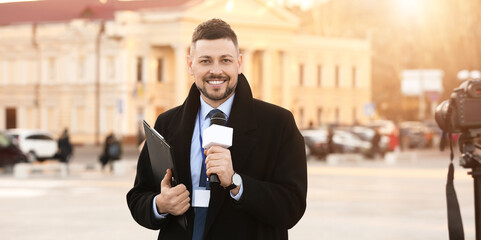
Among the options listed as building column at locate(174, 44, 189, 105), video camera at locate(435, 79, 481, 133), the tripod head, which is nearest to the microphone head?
video camera at locate(435, 79, 481, 133)

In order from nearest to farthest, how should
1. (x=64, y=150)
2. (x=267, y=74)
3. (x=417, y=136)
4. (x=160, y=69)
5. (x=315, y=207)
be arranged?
(x=315, y=207), (x=64, y=150), (x=417, y=136), (x=160, y=69), (x=267, y=74)

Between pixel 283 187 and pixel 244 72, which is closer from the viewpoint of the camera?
pixel 283 187

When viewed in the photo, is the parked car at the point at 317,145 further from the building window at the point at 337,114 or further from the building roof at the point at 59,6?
the building window at the point at 337,114

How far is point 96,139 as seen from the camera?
69875 millimetres

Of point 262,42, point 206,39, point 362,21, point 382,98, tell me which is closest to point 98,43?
point 262,42

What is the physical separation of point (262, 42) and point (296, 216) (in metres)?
77.3

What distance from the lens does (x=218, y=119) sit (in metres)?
4.38

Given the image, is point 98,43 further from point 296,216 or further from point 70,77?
point 296,216

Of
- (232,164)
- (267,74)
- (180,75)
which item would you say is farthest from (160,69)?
(232,164)

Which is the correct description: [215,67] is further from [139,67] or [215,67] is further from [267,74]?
[267,74]

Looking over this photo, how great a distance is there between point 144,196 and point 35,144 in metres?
34.7

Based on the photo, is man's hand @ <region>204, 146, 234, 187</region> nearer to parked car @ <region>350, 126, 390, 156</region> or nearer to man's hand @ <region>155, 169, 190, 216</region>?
man's hand @ <region>155, 169, 190, 216</region>

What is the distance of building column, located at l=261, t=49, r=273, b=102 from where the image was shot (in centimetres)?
8188

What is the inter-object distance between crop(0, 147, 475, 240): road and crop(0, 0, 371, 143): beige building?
137ft
